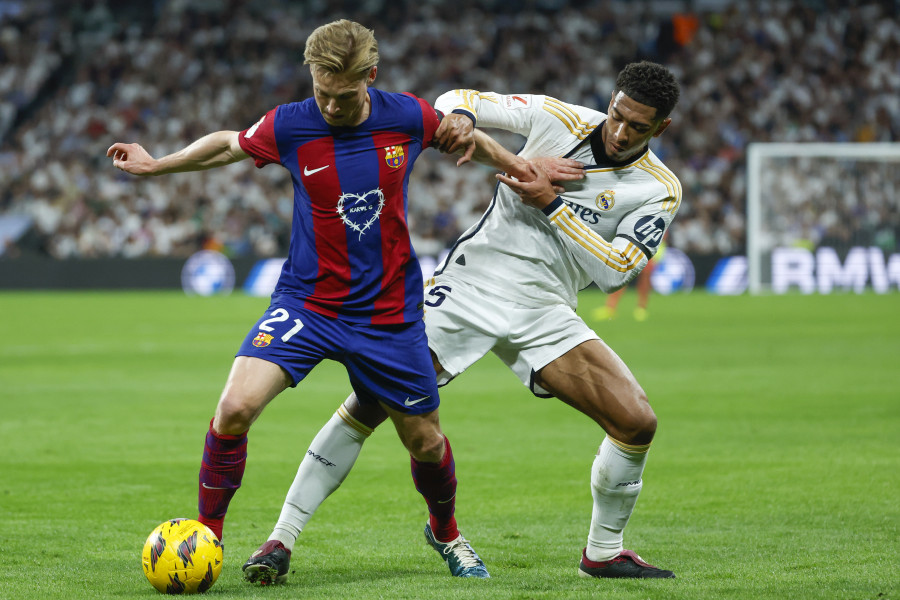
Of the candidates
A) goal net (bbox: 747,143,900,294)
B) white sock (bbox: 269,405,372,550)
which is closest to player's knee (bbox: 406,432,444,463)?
white sock (bbox: 269,405,372,550)

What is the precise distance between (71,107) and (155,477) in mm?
26231

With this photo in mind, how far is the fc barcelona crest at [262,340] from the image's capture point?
453 centimetres

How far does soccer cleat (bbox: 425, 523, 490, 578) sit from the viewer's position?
4848 millimetres

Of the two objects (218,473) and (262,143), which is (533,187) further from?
(218,473)

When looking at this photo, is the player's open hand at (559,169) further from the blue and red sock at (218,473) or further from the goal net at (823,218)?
the goal net at (823,218)

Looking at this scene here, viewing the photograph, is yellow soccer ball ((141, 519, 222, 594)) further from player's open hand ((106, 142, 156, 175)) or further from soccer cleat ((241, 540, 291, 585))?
player's open hand ((106, 142, 156, 175))

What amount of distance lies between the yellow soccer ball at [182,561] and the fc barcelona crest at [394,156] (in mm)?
1596

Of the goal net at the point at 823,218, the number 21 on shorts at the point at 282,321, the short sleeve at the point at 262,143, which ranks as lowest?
the goal net at the point at 823,218

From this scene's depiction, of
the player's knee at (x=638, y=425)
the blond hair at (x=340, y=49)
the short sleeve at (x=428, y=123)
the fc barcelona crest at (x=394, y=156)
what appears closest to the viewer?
the blond hair at (x=340, y=49)

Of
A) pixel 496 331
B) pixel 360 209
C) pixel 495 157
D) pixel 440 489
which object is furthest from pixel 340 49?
pixel 440 489

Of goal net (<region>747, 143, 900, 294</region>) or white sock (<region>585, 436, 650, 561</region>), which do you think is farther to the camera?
goal net (<region>747, 143, 900, 294</region>)

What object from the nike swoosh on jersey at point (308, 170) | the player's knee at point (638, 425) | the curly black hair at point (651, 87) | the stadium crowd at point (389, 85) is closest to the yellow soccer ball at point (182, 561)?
the nike swoosh on jersey at point (308, 170)

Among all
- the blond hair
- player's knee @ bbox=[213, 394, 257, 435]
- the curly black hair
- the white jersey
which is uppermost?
the blond hair

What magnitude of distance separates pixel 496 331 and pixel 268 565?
1.41 meters
